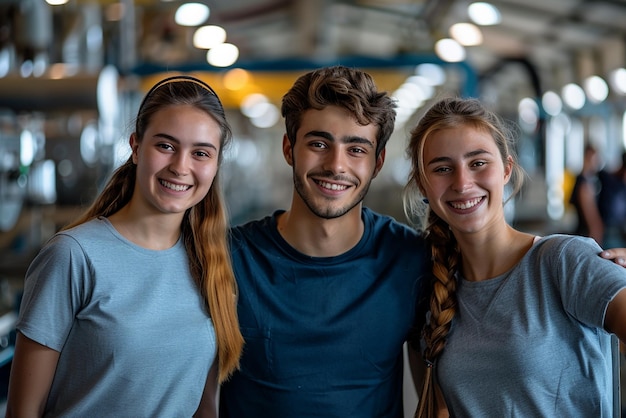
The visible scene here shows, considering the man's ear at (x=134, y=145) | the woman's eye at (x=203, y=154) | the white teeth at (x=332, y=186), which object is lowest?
the white teeth at (x=332, y=186)

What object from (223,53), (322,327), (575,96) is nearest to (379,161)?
(322,327)

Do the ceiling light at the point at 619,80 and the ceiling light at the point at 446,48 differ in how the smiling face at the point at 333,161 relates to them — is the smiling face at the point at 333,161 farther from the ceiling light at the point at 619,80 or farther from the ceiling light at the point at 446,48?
the ceiling light at the point at 619,80

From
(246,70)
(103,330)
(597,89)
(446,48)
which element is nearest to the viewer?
(103,330)

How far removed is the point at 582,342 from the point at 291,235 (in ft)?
2.75

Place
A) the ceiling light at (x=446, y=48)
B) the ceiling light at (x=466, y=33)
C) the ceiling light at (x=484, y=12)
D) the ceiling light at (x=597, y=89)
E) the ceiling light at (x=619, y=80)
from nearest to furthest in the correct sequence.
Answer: the ceiling light at (x=484, y=12) < the ceiling light at (x=466, y=33) < the ceiling light at (x=619, y=80) < the ceiling light at (x=446, y=48) < the ceiling light at (x=597, y=89)

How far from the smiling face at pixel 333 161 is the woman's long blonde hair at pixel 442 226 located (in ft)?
0.47

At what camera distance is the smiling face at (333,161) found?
2.08 metres

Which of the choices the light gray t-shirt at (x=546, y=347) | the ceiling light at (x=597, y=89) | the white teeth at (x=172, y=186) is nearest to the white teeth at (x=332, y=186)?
the white teeth at (x=172, y=186)

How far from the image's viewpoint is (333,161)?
206cm

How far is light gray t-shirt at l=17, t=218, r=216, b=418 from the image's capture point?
1733 mm

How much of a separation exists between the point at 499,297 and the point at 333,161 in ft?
1.89

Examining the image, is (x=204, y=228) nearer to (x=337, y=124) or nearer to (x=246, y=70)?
(x=337, y=124)

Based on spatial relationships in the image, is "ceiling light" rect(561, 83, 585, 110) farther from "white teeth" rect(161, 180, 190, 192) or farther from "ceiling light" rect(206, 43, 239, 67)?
"white teeth" rect(161, 180, 190, 192)

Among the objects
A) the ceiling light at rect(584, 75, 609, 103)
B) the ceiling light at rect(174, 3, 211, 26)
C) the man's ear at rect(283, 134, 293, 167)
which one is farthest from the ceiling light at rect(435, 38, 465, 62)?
the man's ear at rect(283, 134, 293, 167)
